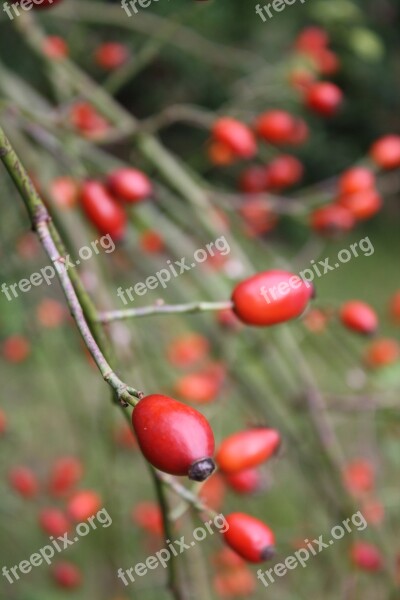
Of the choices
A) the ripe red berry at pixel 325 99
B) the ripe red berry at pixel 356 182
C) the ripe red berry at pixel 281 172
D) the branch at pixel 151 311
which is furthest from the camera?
the ripe red berry at pixel 281 172

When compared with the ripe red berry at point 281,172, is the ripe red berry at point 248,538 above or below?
below

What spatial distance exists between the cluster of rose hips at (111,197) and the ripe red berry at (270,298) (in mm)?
495

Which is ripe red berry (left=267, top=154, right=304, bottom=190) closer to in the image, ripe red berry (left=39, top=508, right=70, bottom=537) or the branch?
ripe red berry (left=39, top=508, right=70, bottom=537)

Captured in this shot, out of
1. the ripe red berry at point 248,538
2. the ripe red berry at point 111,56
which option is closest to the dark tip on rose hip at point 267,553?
the ripe red berry at point 248,538

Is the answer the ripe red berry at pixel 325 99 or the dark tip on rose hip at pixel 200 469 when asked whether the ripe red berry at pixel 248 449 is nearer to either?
the dark tip on rose hip at pixel 200 469

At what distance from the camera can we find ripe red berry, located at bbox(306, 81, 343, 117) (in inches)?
77.5

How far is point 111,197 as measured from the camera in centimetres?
140

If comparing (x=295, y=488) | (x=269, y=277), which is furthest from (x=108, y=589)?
(x=269, y=277)

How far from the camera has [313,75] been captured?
230 cm

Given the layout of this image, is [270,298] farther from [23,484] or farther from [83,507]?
[23,484]

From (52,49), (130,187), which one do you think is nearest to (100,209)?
(130,187)

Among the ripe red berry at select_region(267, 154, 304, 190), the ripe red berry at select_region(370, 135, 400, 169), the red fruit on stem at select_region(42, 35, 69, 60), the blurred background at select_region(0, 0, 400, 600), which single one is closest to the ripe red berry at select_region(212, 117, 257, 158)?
the blurred background at select_region(0, 0, 400, 600)

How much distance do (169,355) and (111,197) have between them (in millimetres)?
1161

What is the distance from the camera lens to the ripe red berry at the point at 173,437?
0.60 meters
